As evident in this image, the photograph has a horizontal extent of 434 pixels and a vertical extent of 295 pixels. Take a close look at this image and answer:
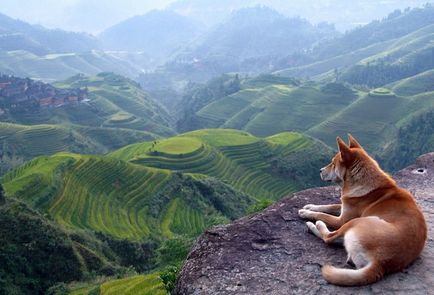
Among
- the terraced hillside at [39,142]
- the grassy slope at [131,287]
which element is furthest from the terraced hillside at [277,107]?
the grassy slope at [131,287]

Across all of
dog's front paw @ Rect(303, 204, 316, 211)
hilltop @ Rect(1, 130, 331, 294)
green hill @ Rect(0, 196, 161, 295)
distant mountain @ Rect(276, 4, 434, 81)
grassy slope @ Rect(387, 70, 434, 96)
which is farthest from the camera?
distant mountain @ Rect(276, 4, 434, 81)

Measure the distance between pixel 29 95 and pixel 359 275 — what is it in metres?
94.3

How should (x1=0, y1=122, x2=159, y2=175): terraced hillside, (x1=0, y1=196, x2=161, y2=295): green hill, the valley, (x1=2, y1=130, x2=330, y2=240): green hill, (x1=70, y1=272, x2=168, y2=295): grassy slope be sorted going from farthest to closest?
(x1=0, y1=122, x2=159, y2=175): terraced hillside
(x1=2, y1=130, x2=330, y2=240): green hill
the valley
(x1=0, y1=196, x2=161, y2=295): green hill
(x1=70, y1=272, x2=168, y2=295): grassy slope

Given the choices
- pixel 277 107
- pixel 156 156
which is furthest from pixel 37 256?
pixel 277 107

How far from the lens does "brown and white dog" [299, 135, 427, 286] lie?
4262 mm

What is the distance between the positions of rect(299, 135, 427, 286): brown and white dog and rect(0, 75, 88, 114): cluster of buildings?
87.1 metres

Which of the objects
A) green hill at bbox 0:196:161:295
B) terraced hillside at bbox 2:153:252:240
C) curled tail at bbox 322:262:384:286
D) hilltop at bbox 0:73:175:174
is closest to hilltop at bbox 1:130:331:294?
terraced hillside at bbox 2:153:252:240

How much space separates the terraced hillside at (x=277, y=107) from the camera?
87.9 m

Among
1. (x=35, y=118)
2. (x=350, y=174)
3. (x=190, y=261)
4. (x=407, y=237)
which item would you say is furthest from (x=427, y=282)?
(x=35, y=118)

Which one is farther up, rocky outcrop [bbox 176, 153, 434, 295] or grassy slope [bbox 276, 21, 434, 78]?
rocky outcrop [bbox 176, 153, 434, 295]

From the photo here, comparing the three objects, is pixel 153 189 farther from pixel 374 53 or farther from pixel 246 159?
pixel 374 53

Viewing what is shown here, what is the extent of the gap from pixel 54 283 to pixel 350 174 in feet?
76.2

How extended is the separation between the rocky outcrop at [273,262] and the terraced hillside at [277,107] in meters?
80.9

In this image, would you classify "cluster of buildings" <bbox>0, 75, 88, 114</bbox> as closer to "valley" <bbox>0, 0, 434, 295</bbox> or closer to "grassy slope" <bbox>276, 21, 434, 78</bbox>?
"valley" <bbox>0, 0, 434, 295</bbox>
